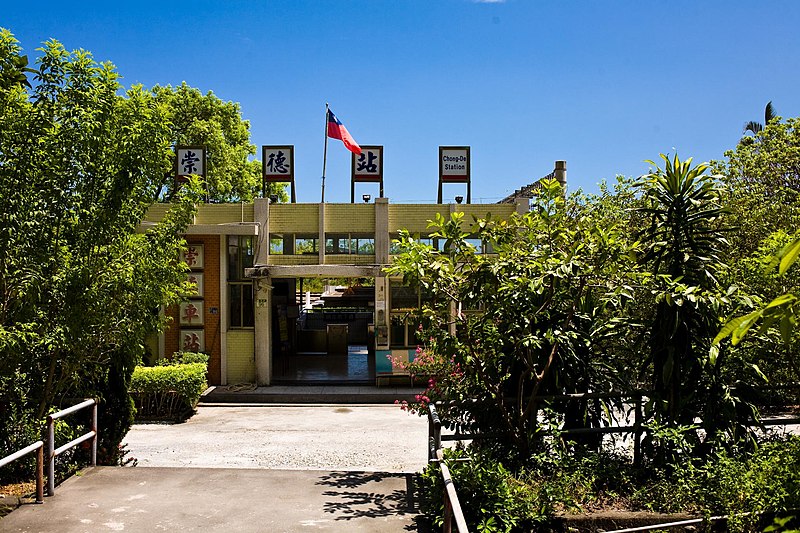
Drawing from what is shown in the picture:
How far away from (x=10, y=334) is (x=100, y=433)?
279 centimetres

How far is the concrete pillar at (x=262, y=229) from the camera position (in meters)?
19.1

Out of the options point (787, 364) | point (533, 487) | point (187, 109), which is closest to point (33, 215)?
point (533, 487)

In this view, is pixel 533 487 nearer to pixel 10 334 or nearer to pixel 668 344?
pixel 668 344

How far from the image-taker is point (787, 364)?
30.1 feet

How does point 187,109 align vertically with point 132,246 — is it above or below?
above

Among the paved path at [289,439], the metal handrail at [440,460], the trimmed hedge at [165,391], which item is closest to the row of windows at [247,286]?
the paved path at [289,439]

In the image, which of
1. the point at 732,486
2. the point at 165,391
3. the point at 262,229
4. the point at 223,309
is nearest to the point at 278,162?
the point at 262,229

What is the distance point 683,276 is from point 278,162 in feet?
46.9

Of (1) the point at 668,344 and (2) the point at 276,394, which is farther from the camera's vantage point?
(2) the point at 276,394

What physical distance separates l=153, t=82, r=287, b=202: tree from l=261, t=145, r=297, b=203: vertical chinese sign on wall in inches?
375

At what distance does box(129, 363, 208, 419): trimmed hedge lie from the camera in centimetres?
1544

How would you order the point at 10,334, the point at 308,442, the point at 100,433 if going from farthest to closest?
the point at 308,442 → the point at 100,433 → the point at 10,334

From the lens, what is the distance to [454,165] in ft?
65.7

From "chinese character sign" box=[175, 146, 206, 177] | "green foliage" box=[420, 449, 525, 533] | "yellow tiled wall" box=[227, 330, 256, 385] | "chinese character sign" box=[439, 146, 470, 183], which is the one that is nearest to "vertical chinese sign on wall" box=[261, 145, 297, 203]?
"chinese character sign" box=[175, 146, 206, 177]
